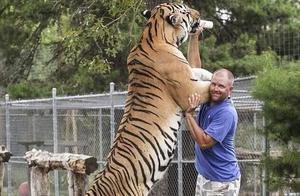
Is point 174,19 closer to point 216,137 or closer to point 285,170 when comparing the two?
point 216,137

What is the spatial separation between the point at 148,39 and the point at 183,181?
543cm

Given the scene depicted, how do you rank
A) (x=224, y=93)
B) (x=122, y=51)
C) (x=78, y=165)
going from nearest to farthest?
(x=224, y=93)
(x=78, y=165)
(x=122, y=51)

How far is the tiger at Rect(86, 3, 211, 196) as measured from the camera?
563 cm

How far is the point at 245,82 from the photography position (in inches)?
431

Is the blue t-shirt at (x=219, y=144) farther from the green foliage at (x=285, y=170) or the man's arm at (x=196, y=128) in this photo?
the green foliage at (x=285, y=170)

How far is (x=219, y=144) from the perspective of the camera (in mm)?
5742

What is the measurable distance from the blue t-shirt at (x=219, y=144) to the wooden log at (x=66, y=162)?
1.42 metres

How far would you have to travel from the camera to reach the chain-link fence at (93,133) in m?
10.3

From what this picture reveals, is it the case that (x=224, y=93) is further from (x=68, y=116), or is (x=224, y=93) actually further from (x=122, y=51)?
(x=122, y=51)

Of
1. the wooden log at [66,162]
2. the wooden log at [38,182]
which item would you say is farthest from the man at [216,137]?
the wooden log at [38,182]

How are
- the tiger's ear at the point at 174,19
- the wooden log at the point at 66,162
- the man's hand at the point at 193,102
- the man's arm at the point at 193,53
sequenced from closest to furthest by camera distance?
the man's hand at the point at 193,102, the tiger's ear at the point at 174,19, the man's arm at the point at 193,53, the wooden log at the point at 66,162

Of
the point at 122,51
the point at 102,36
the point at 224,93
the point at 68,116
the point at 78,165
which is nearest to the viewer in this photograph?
the point at 224,93

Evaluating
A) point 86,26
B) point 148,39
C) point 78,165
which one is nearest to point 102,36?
point 86,26

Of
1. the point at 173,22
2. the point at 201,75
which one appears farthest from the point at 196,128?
the point at 173,22
